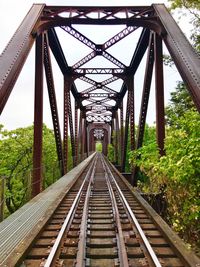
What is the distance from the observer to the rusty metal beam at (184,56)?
18.8ft

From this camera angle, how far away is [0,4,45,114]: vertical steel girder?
18.5ft

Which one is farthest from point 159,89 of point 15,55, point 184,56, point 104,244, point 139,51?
point 139,51

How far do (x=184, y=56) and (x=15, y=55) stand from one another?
3.51 m

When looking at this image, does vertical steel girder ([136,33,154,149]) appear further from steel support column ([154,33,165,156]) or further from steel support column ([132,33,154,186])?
steel support column ([154,33,165,156])

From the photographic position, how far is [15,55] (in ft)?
22.0

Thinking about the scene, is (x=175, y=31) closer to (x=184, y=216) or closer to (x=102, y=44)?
(x=184, y=216)

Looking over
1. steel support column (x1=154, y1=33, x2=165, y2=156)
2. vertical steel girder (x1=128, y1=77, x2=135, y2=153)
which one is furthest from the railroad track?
vertical steel girder (x1=128, y1=77, x2=135, y2=153)

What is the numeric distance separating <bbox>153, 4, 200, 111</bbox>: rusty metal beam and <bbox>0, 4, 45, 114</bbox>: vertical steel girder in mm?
3295

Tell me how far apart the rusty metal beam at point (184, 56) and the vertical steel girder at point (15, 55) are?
3295mm

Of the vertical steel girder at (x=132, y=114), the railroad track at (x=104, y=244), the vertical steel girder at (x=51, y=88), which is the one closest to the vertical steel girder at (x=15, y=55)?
the vertical steel girder at (x=51, y=88)

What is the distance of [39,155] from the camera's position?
9977mm

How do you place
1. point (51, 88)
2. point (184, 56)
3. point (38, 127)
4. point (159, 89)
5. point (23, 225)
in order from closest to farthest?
point (23, 225)
point (184, 56)
point (38, 127)
point (159, 89)
point (51, 88)

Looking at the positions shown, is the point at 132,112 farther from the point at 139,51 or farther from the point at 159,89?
the point at 159,89

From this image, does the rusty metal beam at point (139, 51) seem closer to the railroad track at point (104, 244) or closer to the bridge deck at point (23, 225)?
the bridge deck at point (23, 225)
